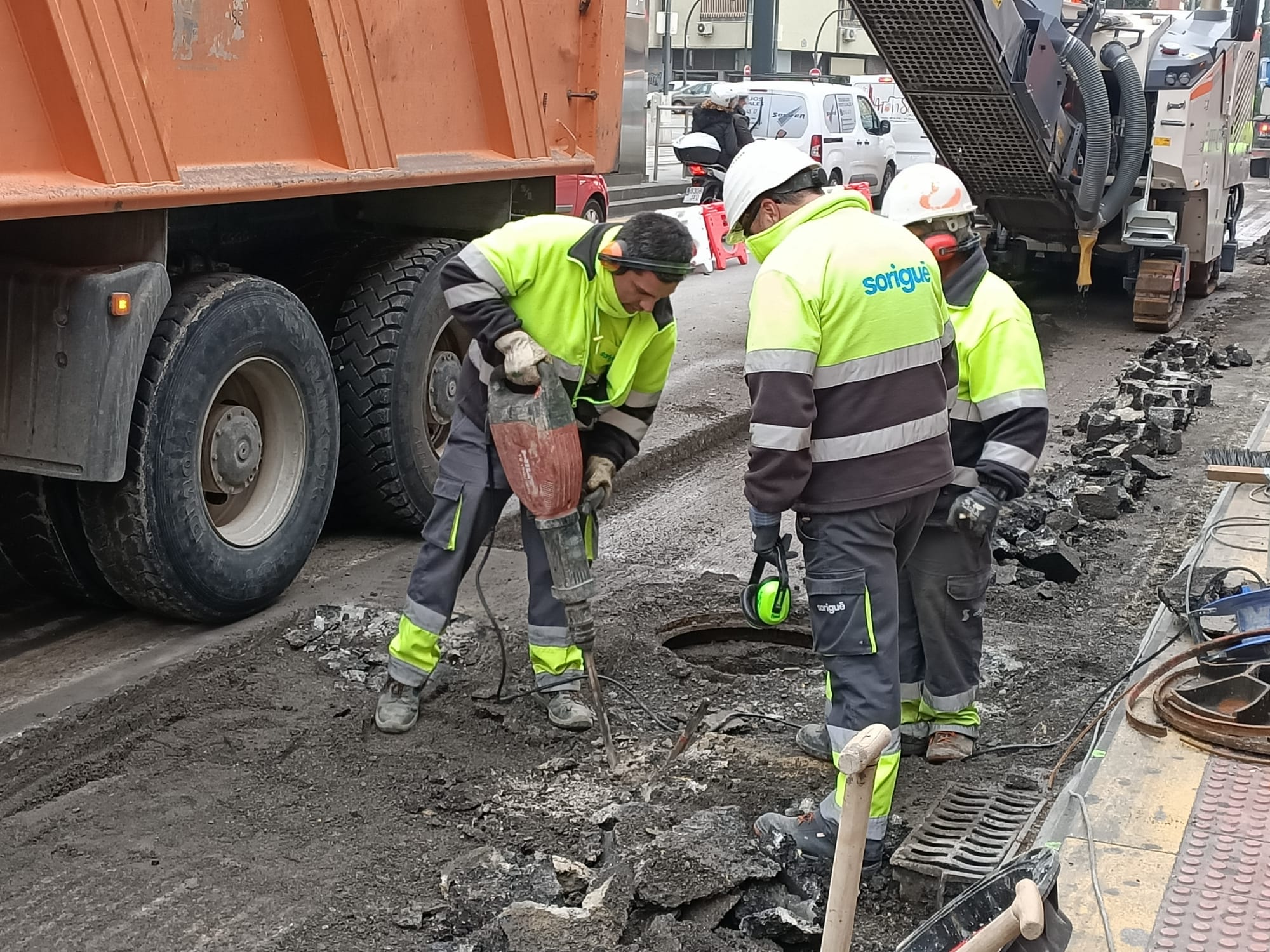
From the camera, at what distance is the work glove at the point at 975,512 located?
154 inches

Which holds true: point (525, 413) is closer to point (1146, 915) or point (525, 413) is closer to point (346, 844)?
point (346, 844)

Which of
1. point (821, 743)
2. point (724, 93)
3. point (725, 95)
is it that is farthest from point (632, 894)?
point (724, 93)

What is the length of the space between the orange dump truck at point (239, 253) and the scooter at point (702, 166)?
9.89m

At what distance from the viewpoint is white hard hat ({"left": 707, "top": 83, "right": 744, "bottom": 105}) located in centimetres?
1675

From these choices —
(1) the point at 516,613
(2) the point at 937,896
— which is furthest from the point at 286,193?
(2) the point at 937,896

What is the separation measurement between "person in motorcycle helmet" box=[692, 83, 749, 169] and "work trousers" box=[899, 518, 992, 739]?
12.9 metres

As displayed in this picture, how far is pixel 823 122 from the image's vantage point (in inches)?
777

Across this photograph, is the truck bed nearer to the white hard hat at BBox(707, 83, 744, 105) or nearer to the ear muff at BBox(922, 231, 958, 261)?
the ear muff at BBox(922, 231, 958, 261)

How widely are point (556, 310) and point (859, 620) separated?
1475 mm

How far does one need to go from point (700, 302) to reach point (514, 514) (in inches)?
280

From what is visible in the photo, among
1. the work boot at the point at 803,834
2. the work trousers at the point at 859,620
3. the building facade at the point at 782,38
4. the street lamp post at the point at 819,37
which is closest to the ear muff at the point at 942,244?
the work trousers at the point at 859,620

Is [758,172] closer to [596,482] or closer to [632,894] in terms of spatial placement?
[596,482]

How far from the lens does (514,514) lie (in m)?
6.70

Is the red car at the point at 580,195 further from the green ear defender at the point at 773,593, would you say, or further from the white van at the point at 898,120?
the green ear defender at the point at 773,593
